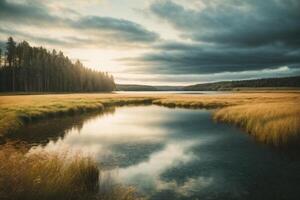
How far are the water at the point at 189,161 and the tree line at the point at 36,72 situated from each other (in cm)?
7781

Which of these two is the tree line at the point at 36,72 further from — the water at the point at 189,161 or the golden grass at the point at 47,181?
the golden grass at the point at 47,181

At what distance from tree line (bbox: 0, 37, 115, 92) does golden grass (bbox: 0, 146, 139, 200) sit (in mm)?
89430

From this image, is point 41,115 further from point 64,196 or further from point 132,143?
point 64,196

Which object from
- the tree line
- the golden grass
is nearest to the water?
the golden grass

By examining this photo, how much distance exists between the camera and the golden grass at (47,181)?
292 inches

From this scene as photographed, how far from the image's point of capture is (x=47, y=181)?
26.9 ft

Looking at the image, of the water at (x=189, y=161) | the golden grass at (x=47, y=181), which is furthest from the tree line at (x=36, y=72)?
the golden grass at (x=47, y=181)

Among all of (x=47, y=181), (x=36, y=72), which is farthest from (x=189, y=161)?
(x=36, y=72)

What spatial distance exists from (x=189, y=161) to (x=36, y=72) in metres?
95.2

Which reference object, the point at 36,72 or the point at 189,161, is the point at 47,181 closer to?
the point at 189,161

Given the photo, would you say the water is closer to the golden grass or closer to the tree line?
the golden grass

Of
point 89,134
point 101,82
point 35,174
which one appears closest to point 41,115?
point 89,134

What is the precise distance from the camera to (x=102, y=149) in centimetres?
1848

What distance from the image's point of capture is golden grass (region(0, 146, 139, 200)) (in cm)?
742
